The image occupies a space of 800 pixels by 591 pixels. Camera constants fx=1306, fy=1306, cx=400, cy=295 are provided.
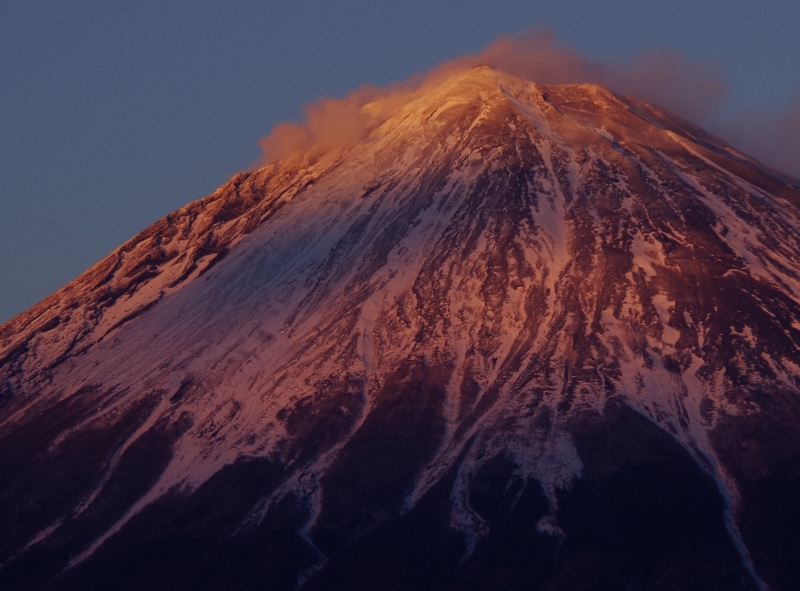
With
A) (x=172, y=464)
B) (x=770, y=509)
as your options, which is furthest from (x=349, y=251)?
(x=770, y=509)

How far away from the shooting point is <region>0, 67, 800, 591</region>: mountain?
11056 centimetres

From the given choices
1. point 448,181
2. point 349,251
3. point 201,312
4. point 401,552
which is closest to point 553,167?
point 448,181

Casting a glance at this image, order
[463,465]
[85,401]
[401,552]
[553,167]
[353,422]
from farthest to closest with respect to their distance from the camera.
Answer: [553,167] → [85,401] → [353,422] → [463,465] → [401,552]

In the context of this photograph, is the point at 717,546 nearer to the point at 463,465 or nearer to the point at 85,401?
the point at 463,465

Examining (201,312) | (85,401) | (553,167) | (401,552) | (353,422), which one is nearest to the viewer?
(401,552)

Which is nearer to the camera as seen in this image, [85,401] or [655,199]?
[85,401]

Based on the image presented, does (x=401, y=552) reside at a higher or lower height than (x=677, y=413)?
lower

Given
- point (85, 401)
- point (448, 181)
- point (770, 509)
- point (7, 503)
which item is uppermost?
point (448, 181)

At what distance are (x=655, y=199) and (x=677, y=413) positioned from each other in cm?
4754

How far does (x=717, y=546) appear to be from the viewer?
103938 millimetres

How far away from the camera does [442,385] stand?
131 m

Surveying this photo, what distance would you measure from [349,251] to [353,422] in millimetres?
39554

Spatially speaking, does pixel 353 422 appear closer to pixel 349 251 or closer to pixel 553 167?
pixel 349 251

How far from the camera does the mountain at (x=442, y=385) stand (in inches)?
4353
